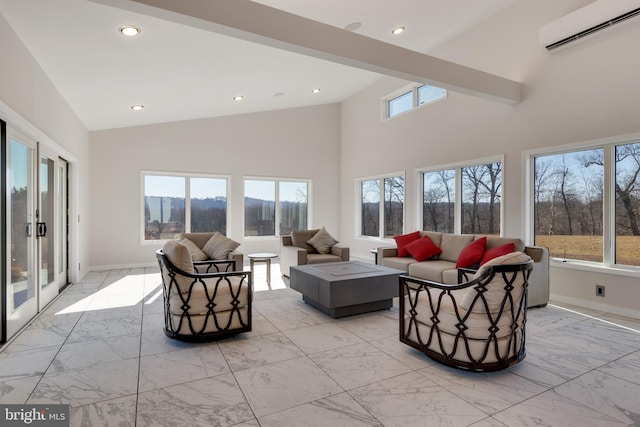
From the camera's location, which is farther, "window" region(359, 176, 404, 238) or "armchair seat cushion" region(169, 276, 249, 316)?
"window" region(359, 176, 404, 238)

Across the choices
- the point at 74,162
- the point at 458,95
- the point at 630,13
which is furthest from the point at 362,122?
the point at 74,162

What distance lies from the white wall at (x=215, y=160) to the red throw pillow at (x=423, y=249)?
363 centimetres

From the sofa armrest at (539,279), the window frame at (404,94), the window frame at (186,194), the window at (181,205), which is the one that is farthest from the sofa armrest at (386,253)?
the window at (181,205)

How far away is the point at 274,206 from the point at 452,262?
4605mm

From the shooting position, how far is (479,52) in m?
5.48

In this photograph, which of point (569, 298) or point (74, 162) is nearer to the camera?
point (569, 298)

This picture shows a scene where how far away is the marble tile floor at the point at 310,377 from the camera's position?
2.03m

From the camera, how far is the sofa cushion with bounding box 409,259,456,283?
4676 mm

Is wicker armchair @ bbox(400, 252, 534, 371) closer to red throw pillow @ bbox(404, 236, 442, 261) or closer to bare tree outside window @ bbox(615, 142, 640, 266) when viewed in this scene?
bare tree outside window @ bbox(615, 142, 640, 266)

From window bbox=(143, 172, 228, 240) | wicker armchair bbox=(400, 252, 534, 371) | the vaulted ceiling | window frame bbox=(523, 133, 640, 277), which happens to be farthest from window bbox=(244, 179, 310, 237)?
wicker armchair bbox=(400, 252, 534, 371)

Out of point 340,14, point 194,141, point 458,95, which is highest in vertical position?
point 340,14

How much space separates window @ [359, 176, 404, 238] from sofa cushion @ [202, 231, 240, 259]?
3742 millimetres

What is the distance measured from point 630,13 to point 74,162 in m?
7.57

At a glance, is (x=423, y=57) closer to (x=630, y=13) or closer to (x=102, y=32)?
(x=630, y=13)
